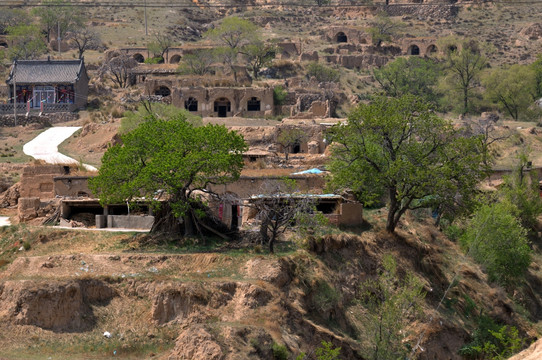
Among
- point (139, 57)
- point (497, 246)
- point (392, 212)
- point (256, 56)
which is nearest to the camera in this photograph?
point (392, 212)

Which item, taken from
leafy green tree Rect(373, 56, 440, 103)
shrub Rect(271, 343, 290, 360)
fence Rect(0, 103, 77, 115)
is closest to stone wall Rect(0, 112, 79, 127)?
fence Rect(0, 103, 77, 115)

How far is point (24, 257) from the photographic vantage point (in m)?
35.8

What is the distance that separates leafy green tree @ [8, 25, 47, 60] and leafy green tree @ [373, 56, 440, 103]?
26619 millimetres

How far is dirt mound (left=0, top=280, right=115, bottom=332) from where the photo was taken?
32.3 m

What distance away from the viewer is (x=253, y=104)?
6875cm

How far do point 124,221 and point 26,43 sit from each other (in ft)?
161

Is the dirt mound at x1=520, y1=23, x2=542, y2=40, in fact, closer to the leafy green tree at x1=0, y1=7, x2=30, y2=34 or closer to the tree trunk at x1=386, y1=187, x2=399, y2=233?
the leafy green tree at x1=0, y1=7, x2=30, y2=34

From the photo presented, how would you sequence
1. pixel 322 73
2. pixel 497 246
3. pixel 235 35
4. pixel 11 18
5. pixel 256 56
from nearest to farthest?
pixel 497 246
pixel 322 73
pixel 256 56
pixel 235 35
pixel 11 18

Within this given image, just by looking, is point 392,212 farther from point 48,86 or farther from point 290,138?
point 48,86

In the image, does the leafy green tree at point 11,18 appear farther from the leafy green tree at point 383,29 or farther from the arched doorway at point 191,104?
the arched doorway at point 191,104

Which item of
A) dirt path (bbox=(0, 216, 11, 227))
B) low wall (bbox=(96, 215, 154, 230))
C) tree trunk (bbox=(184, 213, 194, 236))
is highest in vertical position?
tree trunk (bbox=(184, 213, 194, 236))

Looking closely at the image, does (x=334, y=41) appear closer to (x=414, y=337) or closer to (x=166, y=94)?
(x=166, y=94)

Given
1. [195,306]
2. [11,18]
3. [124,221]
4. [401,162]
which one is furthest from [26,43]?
[195,306]

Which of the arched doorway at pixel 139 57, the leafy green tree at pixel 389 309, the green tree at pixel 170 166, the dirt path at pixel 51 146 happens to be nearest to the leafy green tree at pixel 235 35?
the arched doorway at pixel 139 57
